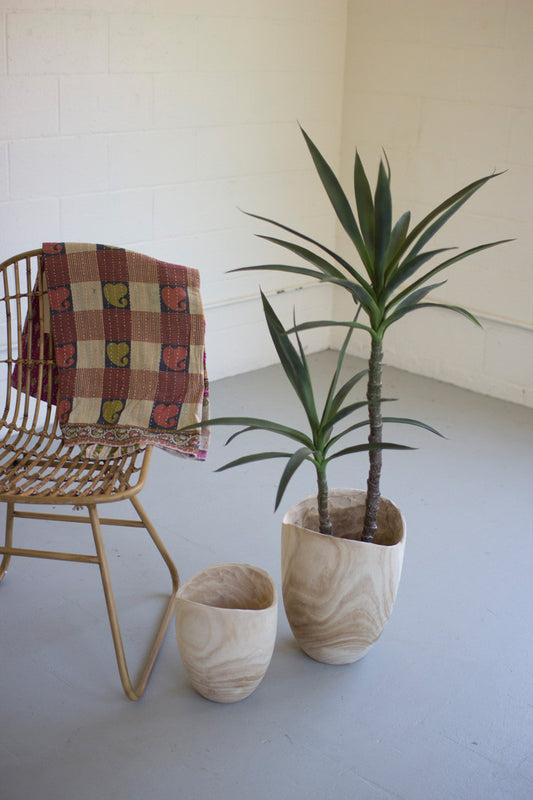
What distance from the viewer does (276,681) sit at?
185 cm

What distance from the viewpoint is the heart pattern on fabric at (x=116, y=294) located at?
6.32ft

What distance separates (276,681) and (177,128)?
2.13m

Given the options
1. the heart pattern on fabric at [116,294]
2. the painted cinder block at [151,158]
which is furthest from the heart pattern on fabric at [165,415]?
the painted cinder block at [151,158]

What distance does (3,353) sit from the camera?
2883 millimetres

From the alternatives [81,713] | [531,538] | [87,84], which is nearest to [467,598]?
[531,538]

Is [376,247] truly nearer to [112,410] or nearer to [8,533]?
[112,410]

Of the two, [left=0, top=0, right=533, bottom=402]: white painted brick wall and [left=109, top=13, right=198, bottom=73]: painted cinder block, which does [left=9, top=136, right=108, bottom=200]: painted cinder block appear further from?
[left=109, top=13, right=198, bottom=73]: painted cinder block

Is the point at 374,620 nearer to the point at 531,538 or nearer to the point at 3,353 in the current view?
the point at 531,538

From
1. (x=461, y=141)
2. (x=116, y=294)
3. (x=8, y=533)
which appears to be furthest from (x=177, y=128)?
(x=8, y=533)

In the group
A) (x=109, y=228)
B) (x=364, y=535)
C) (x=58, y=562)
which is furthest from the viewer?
(x=109, y=228)

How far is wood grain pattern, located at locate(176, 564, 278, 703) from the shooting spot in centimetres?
166

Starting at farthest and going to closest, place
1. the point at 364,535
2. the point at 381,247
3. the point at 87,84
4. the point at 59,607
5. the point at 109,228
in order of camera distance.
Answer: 1. the point at 109,228
2. the point at 87,84
3. the point at 59,607
4. the point at 364,535
5. the point at 381,247

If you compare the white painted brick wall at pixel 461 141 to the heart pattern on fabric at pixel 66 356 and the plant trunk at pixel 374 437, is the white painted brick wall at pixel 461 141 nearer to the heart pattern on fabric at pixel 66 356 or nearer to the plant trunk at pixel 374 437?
the plant trunk at pixel 374 437

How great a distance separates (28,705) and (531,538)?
1481 mm
